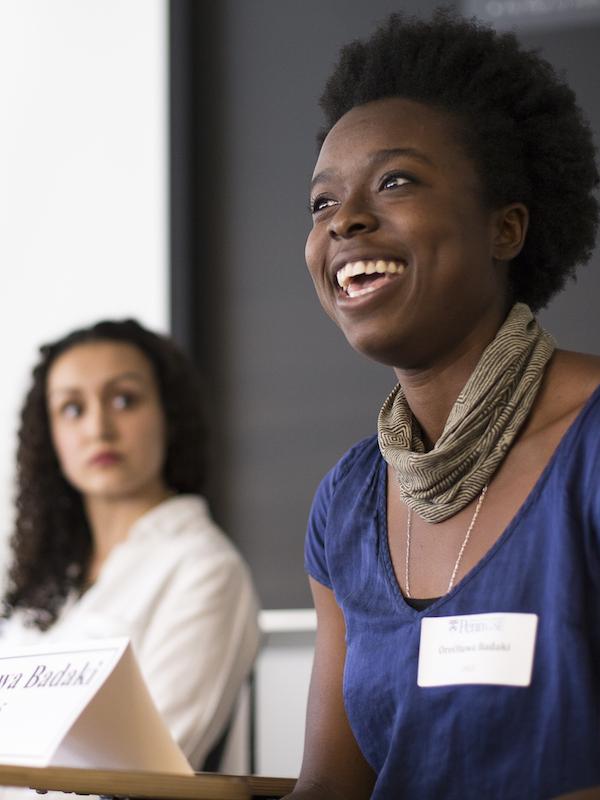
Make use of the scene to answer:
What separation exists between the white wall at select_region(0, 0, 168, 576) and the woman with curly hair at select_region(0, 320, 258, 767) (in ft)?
1.66

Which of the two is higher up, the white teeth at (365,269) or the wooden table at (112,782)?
the white teeth at (365,269)

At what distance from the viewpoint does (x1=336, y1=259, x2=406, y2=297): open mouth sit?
1581 millimetres

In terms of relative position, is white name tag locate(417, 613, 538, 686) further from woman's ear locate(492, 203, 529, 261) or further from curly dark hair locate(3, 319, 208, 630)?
curly dark hair locate(3, 319, 208, 630)

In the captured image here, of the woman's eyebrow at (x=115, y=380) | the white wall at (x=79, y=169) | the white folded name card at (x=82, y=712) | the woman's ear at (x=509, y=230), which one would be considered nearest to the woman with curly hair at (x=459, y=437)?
the woman's ear at (x=509, y=230)

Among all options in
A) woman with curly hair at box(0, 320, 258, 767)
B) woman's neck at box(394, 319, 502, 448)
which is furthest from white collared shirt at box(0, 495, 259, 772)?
woman's neck at box(394, 319, 502, 448)

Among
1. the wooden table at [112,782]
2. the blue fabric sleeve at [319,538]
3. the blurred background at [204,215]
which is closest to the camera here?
A: the wooden table at [112,782]

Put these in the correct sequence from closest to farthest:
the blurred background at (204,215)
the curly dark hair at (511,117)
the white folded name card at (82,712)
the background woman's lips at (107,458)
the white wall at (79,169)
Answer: the white folded name card at (82,712) → the curly dark hair at (511,117) → the background woman's lips at (107,458) → the blurred background at (204,215) → the white wall at (79,169)

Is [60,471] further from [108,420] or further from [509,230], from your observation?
[509,230]

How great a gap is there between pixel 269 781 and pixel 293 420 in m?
2.11

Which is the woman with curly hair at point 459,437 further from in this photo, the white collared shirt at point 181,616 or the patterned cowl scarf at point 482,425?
the white collared shirt at point 181,616

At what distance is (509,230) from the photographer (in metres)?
1.68

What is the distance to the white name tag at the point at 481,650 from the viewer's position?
1.44 m

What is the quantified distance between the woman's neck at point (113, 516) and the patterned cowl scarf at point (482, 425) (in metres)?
1.64

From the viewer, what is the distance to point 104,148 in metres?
3.95
